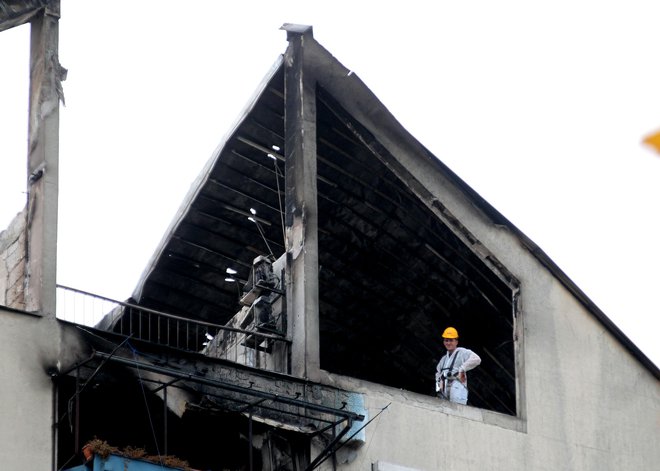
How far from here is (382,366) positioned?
32062mm

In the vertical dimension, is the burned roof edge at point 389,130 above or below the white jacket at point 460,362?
above

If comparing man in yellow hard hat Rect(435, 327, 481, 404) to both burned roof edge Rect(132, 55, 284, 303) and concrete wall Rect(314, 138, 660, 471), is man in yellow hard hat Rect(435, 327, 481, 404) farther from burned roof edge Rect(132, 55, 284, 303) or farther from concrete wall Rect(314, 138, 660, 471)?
burned roof edge Rect(132, 55, 284, 303)

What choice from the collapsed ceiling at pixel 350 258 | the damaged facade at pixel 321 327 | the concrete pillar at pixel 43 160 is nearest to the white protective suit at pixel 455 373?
the damaged facade at pixel 321 327

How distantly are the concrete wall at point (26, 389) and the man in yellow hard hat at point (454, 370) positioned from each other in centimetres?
716

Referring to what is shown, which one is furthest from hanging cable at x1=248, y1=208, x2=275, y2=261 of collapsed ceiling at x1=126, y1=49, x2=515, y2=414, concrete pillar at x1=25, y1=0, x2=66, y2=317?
concrete pillar at x1=25, y1=0, x2=66, y2=317

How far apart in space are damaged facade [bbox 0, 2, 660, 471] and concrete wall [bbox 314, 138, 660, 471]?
3 centimetres

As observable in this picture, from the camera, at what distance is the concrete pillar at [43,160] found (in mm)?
21094

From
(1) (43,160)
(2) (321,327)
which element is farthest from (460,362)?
(1) (43,160)

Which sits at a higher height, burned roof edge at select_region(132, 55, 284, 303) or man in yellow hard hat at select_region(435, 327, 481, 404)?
burned roof edge at select_region(132, 55, 284, 303)

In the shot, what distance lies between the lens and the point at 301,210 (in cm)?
2433

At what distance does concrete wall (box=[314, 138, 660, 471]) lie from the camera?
24.2 metres

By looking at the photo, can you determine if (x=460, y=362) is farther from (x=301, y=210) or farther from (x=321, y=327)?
(x=321, y=327)

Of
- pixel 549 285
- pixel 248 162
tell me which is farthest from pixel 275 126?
pixel 549 285

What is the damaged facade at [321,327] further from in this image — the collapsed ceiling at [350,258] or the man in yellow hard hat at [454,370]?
the man in yellow hard hat at [454,370]
